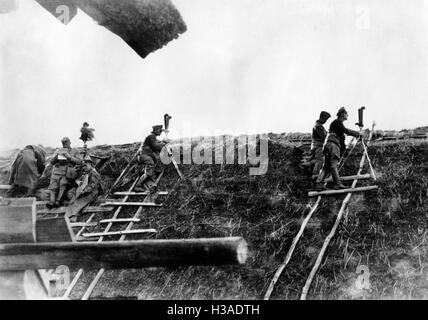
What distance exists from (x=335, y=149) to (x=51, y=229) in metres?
7.79

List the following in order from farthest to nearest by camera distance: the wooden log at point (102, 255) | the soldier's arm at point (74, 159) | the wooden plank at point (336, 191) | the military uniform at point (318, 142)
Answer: the soldier's arm at point (74, 159) → the military uniform at point (318, 142) → the wooden plank at point (336, 191) → the wooden log at point (102, 255)

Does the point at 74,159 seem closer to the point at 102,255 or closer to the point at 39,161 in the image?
the point at 39,161

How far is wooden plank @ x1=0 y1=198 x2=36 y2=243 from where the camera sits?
11.5 feet

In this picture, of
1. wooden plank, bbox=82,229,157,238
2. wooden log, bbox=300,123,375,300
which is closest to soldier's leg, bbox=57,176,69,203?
wooden plank, bbox=82,229,157,238

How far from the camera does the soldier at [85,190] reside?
448 inches

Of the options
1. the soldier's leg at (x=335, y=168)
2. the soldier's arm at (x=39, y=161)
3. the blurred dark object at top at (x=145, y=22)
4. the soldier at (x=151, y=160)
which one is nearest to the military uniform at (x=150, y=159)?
the soldier at (x=151, y=160)

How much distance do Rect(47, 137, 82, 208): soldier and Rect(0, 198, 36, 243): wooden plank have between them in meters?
8.37

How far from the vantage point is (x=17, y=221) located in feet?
11.5

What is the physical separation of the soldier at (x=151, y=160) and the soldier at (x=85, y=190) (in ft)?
3.18

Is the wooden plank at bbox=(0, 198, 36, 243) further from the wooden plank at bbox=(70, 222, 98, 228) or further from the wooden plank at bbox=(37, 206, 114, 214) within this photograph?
the wooden plank at bbox=(37, 206, 114, 214)

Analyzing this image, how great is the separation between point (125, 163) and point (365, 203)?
20.8ft

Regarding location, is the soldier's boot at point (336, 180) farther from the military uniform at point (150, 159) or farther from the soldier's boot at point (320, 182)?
the military uniform at point (150, 159)
